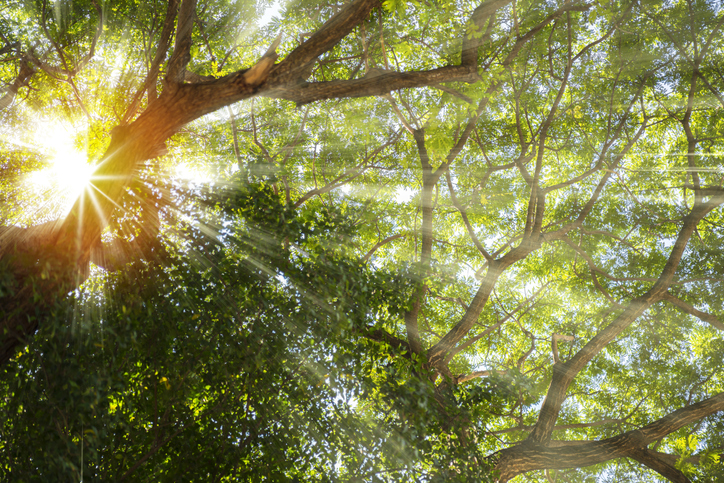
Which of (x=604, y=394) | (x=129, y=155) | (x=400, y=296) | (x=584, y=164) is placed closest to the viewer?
(x=129, y=155)

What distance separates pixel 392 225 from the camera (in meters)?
8.41

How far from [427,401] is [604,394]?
6111mm

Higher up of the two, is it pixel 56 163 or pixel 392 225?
pixel 392 225

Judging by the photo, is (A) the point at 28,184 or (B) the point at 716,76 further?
(A) the point at 28,184

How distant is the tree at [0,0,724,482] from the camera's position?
361cm

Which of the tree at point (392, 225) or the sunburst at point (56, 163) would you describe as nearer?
the tree at point (392, 225)

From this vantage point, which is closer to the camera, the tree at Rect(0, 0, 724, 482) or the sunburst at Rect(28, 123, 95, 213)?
the tree at Rect(0, 0, 724, 482)

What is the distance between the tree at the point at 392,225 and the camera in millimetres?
3613

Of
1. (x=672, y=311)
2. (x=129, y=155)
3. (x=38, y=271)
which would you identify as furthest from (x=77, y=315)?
(x=672, y=311)

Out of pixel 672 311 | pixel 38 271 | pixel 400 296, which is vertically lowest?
pixel 38 271

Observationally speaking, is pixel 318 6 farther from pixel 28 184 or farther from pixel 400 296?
pixel 28 184

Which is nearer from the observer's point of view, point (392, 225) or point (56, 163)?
point (56, 163)

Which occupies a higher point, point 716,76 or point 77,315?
point 716,76

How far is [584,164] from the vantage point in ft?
24.6
